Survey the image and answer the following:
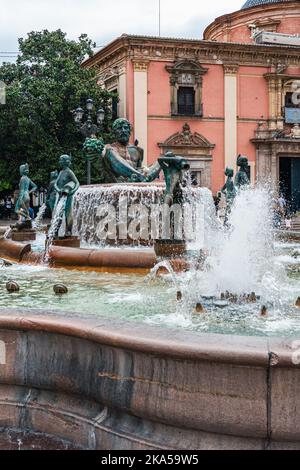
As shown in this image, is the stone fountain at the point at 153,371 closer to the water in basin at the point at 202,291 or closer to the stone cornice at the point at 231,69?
the water in basin at the point at 202,291

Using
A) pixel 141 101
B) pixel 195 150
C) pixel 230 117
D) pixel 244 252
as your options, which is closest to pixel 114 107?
pixel 141 101

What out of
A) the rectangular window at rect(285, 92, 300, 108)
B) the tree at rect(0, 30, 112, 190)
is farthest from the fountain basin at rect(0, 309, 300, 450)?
the rectangular window at rect(285, 92, 300, 108)

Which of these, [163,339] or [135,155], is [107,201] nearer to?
[135,155]

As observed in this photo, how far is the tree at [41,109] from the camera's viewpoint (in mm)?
24703

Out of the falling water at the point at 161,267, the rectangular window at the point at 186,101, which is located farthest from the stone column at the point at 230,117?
the falling water at the point at 161,267

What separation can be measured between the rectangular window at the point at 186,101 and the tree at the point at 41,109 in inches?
140

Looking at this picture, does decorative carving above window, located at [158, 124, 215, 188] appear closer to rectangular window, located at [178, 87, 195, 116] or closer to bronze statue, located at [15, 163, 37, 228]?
rectangular window, located at [178, 87, 195, 116]

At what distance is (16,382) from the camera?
3.36m

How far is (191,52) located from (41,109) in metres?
7.78

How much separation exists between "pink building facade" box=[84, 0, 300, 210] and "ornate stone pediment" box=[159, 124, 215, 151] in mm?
47

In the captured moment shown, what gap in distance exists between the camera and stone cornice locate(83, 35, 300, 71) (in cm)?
2662

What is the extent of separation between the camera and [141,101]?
Result: 88.8 feet
